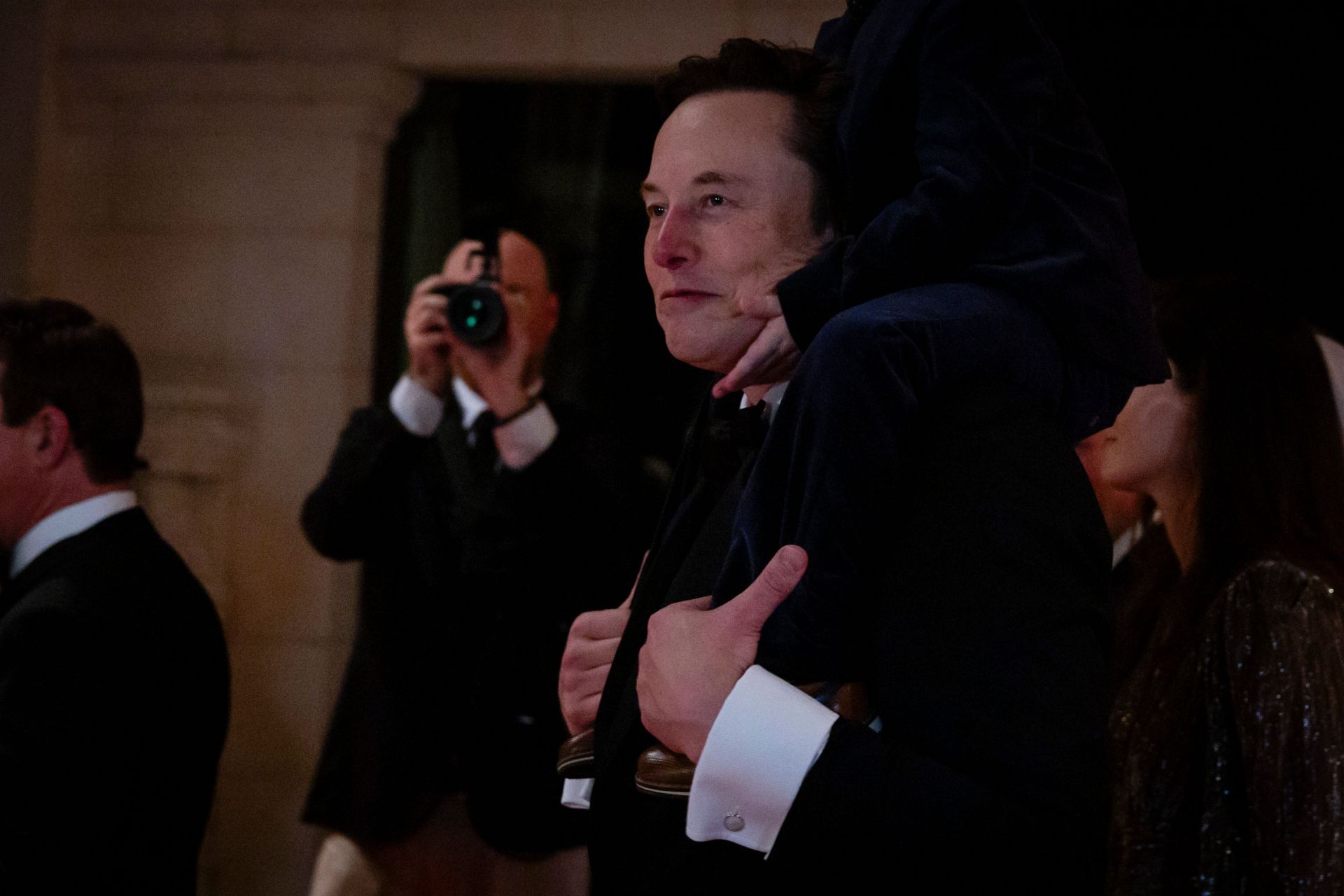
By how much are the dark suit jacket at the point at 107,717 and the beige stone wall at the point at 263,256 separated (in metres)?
1.47

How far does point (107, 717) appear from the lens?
6.15 ft

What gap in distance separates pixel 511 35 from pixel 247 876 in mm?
2377

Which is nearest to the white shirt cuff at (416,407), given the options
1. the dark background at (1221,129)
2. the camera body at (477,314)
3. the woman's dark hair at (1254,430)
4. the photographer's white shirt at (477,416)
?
the photographer's white shirt at (477,416)

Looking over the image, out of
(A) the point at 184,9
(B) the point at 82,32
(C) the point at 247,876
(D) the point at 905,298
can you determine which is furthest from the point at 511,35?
(D) the point at 905,298

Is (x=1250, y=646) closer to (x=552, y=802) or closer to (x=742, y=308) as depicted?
(x=742, y=308)

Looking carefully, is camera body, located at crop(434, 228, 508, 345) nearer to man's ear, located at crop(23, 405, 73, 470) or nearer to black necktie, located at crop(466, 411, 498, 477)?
black necktie, located at crop(466, 411, 498, 477)

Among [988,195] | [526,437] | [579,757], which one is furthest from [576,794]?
[526,437]

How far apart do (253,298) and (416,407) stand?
3.51 feet

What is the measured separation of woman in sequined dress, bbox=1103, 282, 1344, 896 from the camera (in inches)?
68.1

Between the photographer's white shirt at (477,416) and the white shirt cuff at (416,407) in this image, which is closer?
the photographer's white shirt at (477,416)

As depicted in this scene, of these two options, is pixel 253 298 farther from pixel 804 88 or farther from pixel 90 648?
pixel 804 88

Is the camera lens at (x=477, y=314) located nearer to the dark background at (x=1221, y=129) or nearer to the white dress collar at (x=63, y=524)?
the dark background at (x=1221, y=129)

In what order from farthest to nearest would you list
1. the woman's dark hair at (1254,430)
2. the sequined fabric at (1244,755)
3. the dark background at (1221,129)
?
the dark background at (1221,129)
the woman's dark hair at (1254,430)
the sequined fabric at (1244,755)

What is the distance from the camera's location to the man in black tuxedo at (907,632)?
1013 mm
